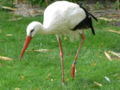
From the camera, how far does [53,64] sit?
823 centimetres

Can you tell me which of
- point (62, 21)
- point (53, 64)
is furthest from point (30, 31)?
point (53, 64)

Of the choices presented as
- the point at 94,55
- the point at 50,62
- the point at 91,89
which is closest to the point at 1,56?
the point at 50,62

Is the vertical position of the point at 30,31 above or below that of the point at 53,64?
above

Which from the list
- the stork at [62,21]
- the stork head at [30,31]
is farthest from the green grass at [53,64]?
the stork head at [30,31]

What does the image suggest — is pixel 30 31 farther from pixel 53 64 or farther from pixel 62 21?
pixel 53 64

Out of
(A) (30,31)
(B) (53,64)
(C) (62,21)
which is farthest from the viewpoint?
(B) (53,64)

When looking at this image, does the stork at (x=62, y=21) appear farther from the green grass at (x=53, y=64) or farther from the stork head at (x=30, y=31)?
the green grass at (x=53, y=64)

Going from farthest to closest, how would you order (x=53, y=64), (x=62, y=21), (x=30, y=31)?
(x=53, y=64)
(x=62, y=21)
(x=30, y=31)

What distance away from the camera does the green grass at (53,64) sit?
277 inches

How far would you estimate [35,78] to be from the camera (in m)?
7.38

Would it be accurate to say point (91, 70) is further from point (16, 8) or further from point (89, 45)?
point (16, 8)

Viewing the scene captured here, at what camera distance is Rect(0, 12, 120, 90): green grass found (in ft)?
23.1

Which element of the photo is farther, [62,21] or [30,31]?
[62,21]

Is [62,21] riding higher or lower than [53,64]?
higher
